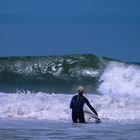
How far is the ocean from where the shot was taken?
1323 centimetres

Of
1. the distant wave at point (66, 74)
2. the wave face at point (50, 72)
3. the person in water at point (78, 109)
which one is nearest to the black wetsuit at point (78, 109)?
the person in water at point (78, 109)

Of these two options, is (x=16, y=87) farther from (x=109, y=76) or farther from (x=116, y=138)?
(x=116, y=138)

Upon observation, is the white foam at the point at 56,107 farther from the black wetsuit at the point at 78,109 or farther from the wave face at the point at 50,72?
the wave face at the point at 50,72

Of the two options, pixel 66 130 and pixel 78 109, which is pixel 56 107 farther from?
pixel 66 130

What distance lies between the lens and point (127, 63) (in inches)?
1109

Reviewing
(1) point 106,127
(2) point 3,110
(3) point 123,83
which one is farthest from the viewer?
(3) point 123,83

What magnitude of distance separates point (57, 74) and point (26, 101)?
9.55 m

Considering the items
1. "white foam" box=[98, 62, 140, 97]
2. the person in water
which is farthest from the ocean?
the person in water

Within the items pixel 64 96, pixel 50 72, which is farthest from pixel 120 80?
pixel 64 96

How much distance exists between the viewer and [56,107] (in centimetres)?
1830

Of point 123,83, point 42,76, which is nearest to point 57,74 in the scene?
point 42,76

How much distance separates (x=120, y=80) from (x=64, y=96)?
19.9 ft

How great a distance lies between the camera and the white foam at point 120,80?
23.9 m

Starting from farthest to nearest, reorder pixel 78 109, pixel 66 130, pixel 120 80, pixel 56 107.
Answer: pixel 120 80 → pixel 56 107 → pixel 78 109 → pixel 66 130
